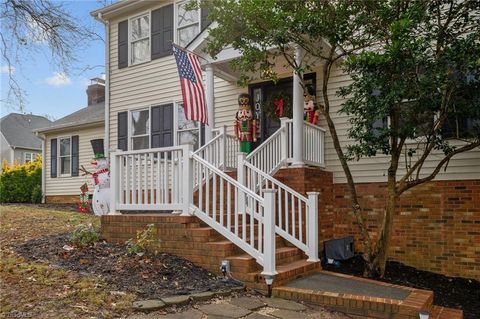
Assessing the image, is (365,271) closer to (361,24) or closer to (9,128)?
(361,24)

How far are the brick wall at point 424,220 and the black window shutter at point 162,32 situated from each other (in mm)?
5753

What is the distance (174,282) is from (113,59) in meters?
9.43

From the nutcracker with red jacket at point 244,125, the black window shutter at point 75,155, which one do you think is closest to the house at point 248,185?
the nutcracker with red jacket at point 244,125

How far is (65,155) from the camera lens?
1622 cm

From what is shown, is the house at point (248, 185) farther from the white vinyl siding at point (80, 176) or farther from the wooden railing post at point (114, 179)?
the white vinyl siding at point (80, 176)

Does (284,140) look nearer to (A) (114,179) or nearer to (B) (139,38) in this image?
(A) (114,179)

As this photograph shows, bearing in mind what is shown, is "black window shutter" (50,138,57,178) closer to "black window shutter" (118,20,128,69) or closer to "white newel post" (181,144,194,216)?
"black window shutter" (118,20,128,69)

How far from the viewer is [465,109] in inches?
233

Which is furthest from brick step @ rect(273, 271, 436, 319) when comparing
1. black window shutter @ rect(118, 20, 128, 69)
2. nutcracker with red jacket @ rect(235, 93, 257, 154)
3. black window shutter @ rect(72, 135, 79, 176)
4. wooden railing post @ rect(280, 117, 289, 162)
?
black window shutter @ rect(72, 135, 79, 176)

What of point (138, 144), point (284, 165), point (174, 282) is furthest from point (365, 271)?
point (138, 144)

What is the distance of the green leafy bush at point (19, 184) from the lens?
57.6ft

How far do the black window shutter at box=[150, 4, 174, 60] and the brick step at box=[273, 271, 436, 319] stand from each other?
8153 millimetres

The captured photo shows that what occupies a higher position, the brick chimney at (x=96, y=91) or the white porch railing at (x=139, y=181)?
the brick chimney at (x=96, y=91)

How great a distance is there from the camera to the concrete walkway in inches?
168
